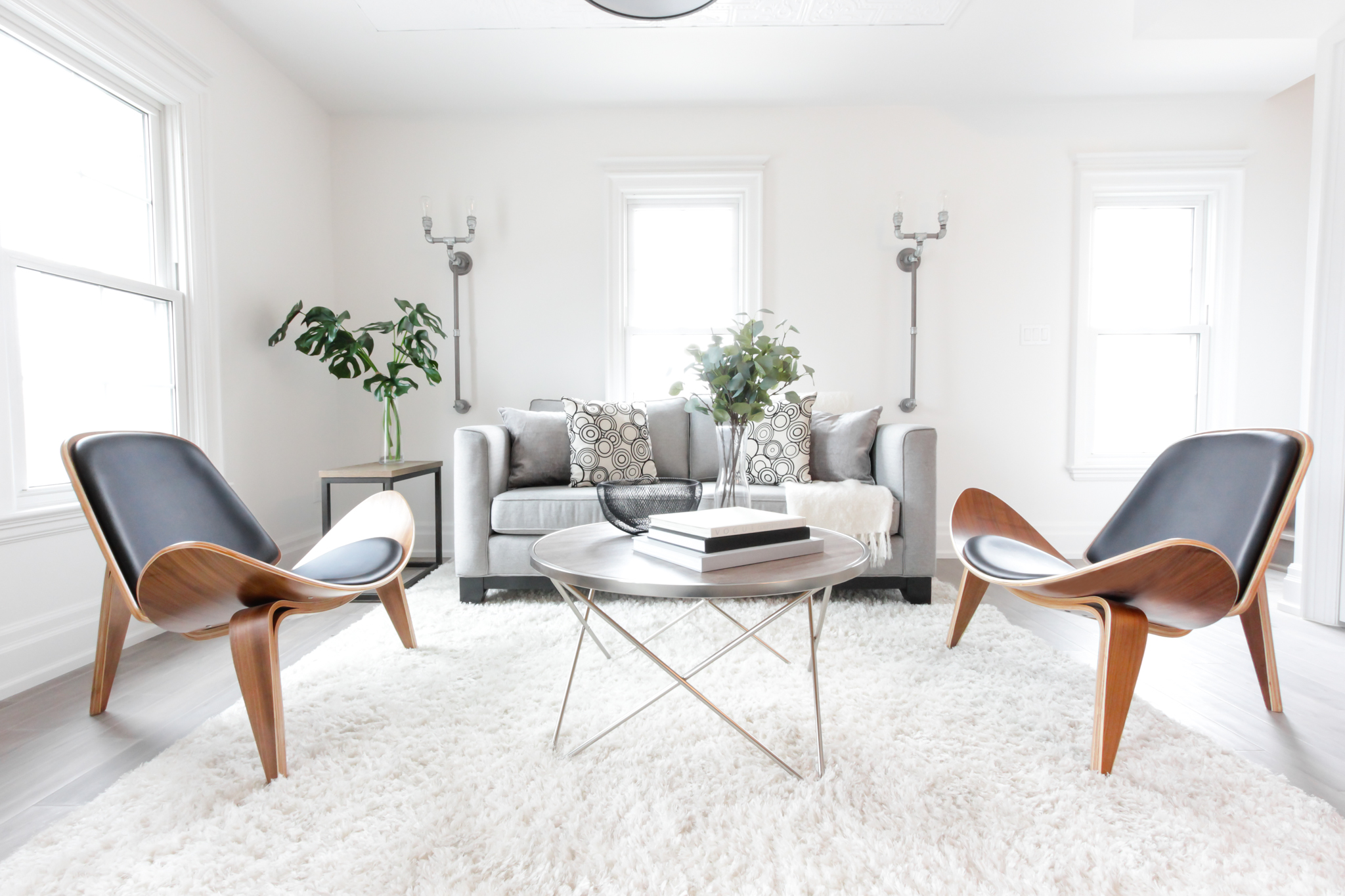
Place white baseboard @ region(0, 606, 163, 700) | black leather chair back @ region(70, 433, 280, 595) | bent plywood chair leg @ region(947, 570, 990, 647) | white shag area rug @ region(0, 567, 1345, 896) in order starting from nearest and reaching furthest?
white shag area rug @ region(0, 567, 1345, 896) → black leather chair back @ region(70, 433, 280, 595) → white baseboard @ region(0, 606, 163, 700) → bent plywood chair leg @ region(947, 570, 990, 647)

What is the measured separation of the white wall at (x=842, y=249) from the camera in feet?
11.9

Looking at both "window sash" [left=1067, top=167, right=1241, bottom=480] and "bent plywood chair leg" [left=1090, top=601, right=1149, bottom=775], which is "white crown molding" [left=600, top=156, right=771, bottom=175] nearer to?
"window sash" [left=1067, top=167, right=1241, bottom=480]

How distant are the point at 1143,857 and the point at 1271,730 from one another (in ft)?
2.76

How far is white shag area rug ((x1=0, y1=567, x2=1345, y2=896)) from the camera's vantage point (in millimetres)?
1040

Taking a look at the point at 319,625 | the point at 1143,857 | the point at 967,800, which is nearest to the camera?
the point at 1143,857

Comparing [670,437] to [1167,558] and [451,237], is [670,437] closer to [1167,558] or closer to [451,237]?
[451,237]

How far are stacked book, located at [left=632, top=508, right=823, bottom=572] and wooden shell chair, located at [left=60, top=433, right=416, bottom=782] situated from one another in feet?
2.66

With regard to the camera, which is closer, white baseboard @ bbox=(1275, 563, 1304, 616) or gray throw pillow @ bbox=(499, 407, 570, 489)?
white baseboard @ bbox=(1275, 563, 1304, 616)

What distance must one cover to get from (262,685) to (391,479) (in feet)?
5.11

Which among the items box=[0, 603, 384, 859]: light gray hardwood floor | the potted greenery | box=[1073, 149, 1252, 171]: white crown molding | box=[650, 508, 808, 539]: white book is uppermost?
box=[1073, 149, 1252, 171]: white crown molding

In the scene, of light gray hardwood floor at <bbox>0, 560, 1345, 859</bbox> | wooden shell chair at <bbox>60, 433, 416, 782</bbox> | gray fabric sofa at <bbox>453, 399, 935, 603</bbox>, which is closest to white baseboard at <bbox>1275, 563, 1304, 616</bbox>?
light gray hardwood floor at <bbox>0, 560, 1345, 859</bbox>

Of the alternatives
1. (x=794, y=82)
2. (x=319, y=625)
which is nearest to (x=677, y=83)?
(x=794, y=82)

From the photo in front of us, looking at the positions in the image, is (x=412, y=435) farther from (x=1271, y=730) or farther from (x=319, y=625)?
(x=1271, y=730)

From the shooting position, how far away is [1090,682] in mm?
1785
